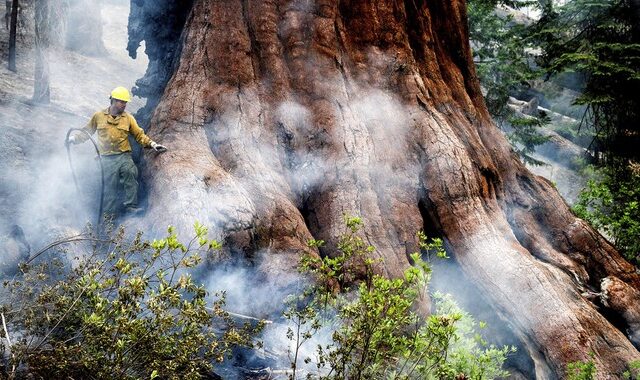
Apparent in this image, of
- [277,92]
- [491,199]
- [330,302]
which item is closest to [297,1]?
[277,92]

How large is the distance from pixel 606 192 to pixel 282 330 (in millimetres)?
6703

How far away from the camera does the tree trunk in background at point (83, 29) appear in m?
18.6

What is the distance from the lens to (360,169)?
5.69 meters

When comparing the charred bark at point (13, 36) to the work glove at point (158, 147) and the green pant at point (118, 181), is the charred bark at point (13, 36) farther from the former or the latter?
the work glove at point (158, 147)

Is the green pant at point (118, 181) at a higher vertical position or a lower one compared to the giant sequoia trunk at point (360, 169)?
lower

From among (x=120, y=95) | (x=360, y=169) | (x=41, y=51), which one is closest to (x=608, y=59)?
(x=360, y=169)

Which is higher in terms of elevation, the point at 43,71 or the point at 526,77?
the point at 526,77

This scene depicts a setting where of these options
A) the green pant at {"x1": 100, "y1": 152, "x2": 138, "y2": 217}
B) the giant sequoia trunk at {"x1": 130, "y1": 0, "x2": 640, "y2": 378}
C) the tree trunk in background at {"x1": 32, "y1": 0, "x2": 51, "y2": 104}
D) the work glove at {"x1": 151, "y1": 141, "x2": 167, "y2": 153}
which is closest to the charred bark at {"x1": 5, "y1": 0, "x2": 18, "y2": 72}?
the tree trunk in background at {"x1": 32, "y1": 0, "x2": 51, "y2": 104}

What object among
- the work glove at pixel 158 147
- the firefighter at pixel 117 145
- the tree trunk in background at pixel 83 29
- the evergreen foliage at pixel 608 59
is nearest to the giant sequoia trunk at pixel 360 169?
the work glove at pixel 158 147

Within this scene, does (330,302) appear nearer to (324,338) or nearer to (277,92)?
(324,338)

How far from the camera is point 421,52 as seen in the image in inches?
283

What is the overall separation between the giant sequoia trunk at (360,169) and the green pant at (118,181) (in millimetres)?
173

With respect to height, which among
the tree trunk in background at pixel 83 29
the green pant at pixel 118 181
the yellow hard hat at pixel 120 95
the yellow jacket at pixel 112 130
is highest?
the yellow hard hat at pixel 120 95

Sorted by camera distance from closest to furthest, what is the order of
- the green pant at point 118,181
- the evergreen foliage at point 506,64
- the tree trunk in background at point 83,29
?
1. the green pant at point 118,181
2. the evergreen foliage at point 506,64
3. the tree trunk in background at point 83,29
